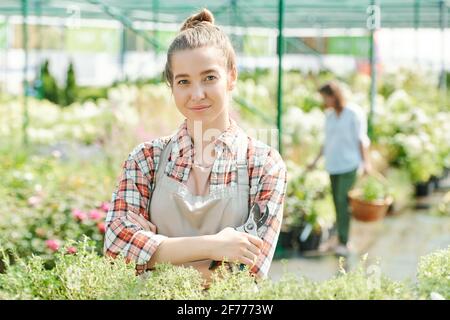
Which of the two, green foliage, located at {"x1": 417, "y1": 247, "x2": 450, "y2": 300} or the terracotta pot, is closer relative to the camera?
green foliage, located at {"x1": 417, "y1": 247, "x2": 450, "y2": 300}

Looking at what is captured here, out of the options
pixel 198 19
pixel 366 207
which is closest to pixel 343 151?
pixel 366 207

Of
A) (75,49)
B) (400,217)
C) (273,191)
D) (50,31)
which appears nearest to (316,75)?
(400,217)

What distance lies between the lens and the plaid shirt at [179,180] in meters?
1.92

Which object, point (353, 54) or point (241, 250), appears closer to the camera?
point (241, 250)

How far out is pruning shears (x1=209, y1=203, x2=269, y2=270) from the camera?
75.6 inches

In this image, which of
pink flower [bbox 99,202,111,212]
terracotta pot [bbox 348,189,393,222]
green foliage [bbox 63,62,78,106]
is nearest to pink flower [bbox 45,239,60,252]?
pink flower [bbox 99,202,111,212]

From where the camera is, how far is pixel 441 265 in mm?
1793

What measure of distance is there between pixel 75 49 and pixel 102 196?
1558 cm

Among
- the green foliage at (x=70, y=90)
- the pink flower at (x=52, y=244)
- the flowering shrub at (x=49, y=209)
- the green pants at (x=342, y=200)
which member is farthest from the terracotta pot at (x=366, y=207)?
the green foliage at (x=70, y=90)

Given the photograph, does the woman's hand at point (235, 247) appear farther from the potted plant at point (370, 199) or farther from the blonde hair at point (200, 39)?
the potted plant at point (370, 199)

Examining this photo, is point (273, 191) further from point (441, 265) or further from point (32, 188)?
point (32, 188)

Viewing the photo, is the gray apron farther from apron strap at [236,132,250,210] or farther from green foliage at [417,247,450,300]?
green foliage at [417,247,450,300]

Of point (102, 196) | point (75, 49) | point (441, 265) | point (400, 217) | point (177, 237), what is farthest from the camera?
point (75, 49)

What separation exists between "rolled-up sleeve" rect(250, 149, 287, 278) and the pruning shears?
0.4 inches
